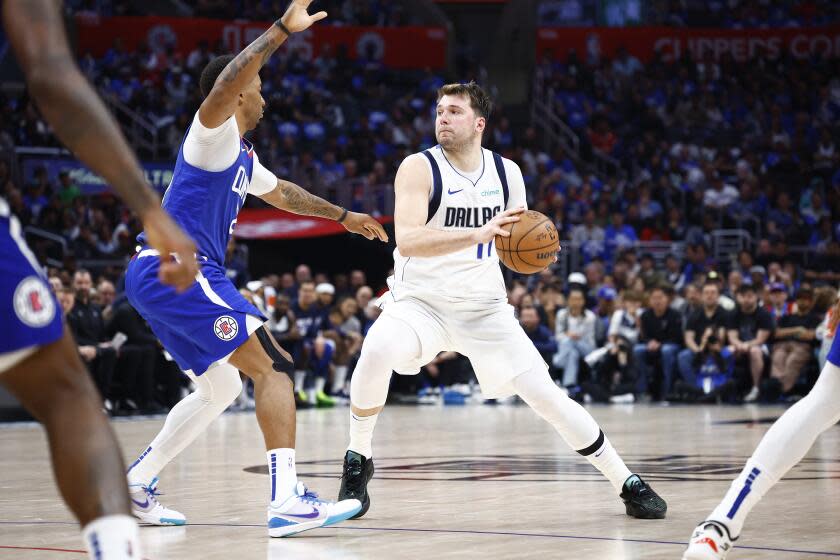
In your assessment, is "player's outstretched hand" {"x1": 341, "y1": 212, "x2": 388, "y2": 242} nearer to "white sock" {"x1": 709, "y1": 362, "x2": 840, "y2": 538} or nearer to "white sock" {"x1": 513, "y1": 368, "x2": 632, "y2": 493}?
"white sock" {"x1": 513, "y1": 368, "x2": 632, "y2": 493}

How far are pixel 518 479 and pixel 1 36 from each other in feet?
73.4

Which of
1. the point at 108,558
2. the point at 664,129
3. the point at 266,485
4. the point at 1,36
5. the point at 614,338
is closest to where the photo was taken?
the point at 108,558

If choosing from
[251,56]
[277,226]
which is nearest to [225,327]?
[251,56]

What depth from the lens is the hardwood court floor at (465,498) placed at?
511cm

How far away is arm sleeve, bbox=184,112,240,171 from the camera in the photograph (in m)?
5.61

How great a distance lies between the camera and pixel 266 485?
7.43 m

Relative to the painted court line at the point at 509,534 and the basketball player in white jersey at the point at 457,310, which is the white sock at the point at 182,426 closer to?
the painted court line at the point at 509,534

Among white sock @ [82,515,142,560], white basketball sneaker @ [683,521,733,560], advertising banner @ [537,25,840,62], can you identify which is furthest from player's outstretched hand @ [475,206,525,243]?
advertising banner @ [537,25,840,62]

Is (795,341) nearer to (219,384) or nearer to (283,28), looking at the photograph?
(219,384)

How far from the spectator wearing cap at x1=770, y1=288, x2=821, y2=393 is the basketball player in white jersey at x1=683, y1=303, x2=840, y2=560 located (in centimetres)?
1216

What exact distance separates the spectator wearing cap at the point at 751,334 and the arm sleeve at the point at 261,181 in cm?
1155

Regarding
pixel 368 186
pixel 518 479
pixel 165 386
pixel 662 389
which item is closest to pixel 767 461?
pixel 518 479

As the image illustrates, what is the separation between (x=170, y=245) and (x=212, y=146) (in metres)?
2.74

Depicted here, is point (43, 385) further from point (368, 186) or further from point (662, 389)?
point (368, 186)
